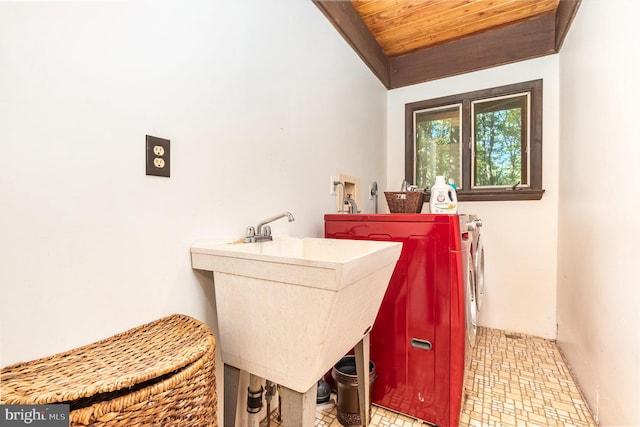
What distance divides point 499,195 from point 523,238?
42cm

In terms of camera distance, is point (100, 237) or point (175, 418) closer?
point (175, 418)

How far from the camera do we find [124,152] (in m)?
0.86

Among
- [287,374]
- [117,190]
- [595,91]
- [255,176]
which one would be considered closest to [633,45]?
[595,91]

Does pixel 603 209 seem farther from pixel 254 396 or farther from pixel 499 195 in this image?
pixel 254 396

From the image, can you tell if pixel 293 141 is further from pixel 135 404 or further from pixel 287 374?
pixel 135 404

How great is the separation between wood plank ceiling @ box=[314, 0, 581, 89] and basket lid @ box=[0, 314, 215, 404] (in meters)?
1.99

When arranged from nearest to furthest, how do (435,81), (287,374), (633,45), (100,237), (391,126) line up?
1. (100,237)
2. (287,374)
3. (633,45)
4. (435,81)
5. (391,126)

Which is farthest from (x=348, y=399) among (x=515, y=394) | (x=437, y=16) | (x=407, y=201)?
(x=437, y=16)

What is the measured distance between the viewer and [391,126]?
119 inches

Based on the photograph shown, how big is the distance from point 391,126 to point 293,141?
1.76m

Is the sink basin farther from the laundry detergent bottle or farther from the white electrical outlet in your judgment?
the white electrical outlet

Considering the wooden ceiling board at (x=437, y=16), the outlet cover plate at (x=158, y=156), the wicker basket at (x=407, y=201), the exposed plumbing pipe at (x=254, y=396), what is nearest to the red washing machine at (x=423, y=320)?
the wicker basket at (x=407, y=201)

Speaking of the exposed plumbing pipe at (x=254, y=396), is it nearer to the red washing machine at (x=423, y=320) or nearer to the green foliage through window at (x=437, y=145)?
the red washing machine at (x=423, y=320)

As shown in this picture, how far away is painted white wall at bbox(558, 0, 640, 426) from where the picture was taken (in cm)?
115
